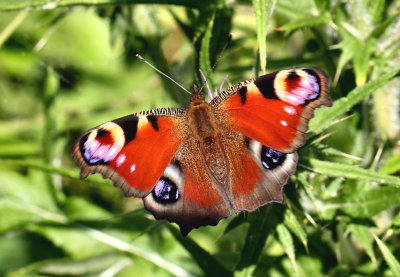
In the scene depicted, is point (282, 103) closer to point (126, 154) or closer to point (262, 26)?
point (262, 26)

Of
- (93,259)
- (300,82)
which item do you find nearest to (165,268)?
(93,259)

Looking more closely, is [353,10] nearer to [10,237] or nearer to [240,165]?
[240,165]

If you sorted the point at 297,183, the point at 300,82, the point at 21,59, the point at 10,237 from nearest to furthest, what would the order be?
the point at 300,82, the point at 297,183, the point at 10,237, the point at 21,59

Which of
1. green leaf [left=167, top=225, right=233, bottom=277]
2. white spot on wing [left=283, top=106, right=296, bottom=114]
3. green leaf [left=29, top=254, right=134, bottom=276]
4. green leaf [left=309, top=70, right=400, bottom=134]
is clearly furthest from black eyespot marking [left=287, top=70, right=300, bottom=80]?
green leaf [left=29, top=254, right=134, bottom=276]

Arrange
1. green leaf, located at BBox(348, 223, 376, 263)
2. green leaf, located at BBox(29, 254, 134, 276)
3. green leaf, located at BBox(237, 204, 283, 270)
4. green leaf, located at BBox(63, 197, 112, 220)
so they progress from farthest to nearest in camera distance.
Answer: green leaf, located at BBox(63, 197, 112, 220) < green leaf, located at BBox(29, 254, 134, 276) < green leaf, located at BBox(348, 223, 376, 263) < green leaf, located at BBox(237, 204, 283, 270)

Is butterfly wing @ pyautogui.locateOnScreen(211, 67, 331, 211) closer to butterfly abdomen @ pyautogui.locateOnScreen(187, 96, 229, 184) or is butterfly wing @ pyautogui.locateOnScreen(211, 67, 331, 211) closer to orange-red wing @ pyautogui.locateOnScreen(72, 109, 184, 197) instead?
butterfly abdomen @ pyautogui.locateOnScreen(187, 96, 229, 184)

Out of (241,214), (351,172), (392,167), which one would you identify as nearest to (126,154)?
(241,214)

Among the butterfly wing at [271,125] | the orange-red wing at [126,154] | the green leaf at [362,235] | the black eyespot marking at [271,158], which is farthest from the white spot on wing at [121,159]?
the green leaf at [362,235]

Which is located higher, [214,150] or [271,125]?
[271,125]
